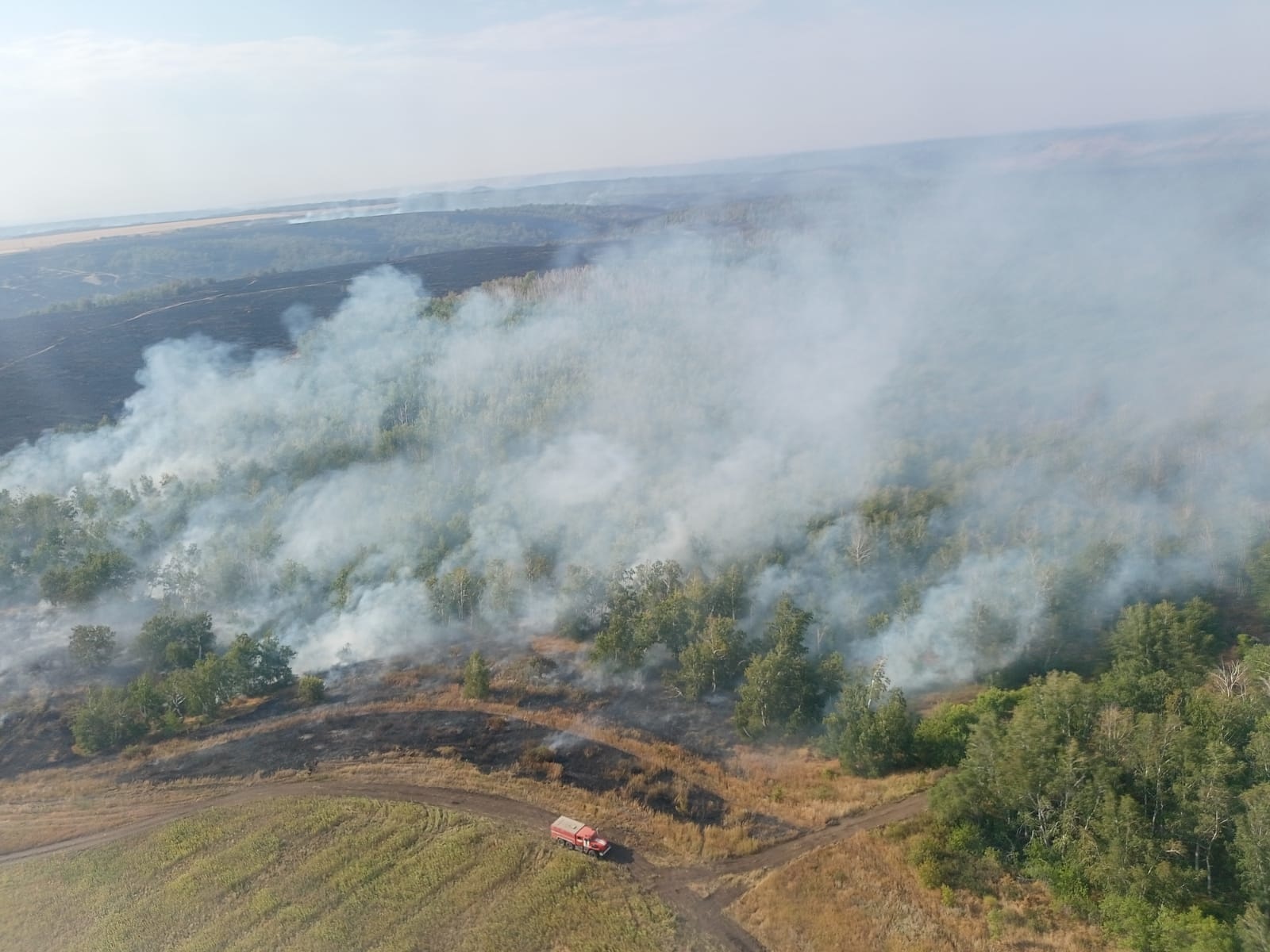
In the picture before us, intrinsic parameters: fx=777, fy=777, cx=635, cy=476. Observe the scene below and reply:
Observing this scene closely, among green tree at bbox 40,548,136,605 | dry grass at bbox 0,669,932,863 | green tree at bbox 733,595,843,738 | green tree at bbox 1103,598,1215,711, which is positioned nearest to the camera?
dry grass at bbox 0,669,932,863

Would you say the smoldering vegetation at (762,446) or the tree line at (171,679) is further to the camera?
the smoldering vegetation at (762,446)

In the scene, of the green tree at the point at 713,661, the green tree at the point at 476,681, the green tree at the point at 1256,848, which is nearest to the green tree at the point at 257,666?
the green tree at the point at 476,681

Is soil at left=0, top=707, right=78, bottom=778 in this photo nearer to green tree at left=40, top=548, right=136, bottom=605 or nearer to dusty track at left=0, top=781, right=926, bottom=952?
dusty track at left=0, top=781, right=926, bottom=952

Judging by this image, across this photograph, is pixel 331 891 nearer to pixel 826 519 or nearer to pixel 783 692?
pixel 783 692

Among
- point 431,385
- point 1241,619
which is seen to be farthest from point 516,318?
point 1241,619

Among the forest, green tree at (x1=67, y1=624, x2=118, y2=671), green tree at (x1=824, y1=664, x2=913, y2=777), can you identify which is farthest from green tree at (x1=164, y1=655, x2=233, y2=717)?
green tree at (x1=824, y1=664, x2=913, y2=777)

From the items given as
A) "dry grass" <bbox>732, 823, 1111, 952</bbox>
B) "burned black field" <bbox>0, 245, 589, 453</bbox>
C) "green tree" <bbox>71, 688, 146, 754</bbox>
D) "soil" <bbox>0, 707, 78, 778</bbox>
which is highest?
"burned black field" <bbox>0, 245, 589, 453</bbox>

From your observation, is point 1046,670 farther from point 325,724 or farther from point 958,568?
point 325,724

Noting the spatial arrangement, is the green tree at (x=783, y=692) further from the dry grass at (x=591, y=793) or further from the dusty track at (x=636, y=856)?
the dusty track at (x=636, y=856)
